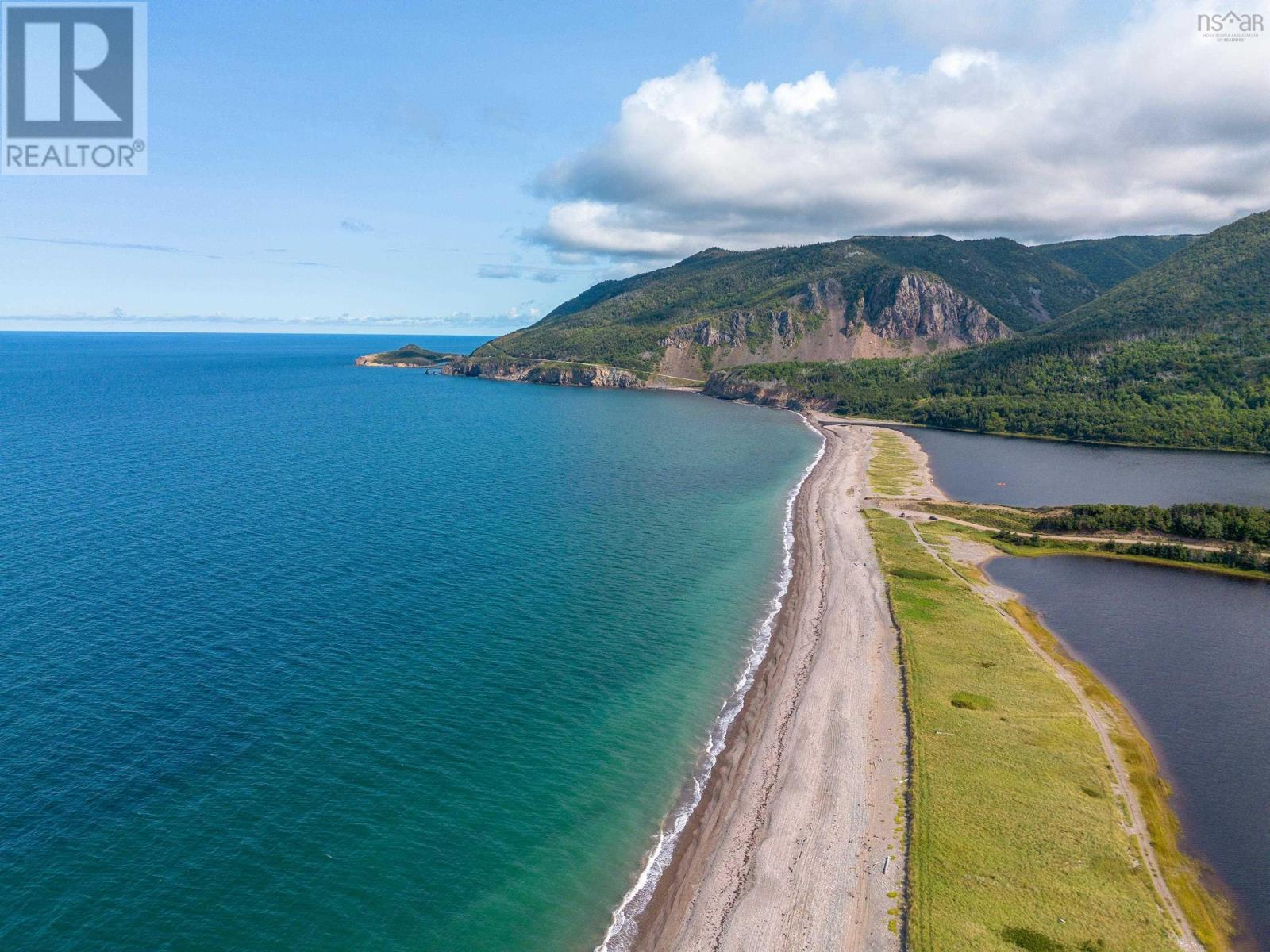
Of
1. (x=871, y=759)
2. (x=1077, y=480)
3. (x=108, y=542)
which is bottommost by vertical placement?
(x=871, y=759)

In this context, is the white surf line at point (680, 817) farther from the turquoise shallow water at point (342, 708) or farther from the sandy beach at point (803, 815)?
the turquoise shallow water at point (342, 708)

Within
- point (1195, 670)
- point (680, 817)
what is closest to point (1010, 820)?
point (680, 817)

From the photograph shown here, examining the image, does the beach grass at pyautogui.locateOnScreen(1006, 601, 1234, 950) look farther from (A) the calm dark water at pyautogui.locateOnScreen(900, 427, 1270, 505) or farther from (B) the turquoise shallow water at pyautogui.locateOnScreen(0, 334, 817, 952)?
(A) the calm dark water at pyautogui.locateOnScreen(900, 427, 1270, 505)

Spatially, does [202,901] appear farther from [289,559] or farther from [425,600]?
[289,559]

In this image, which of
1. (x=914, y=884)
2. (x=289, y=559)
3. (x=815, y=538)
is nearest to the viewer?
(x=914, y=884)

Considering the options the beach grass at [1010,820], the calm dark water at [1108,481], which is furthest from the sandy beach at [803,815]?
the calm dark water at [1108,481]

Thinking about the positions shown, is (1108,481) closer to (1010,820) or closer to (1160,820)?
(1160,820)

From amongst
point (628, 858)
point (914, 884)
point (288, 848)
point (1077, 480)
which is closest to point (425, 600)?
point (288, 848)
